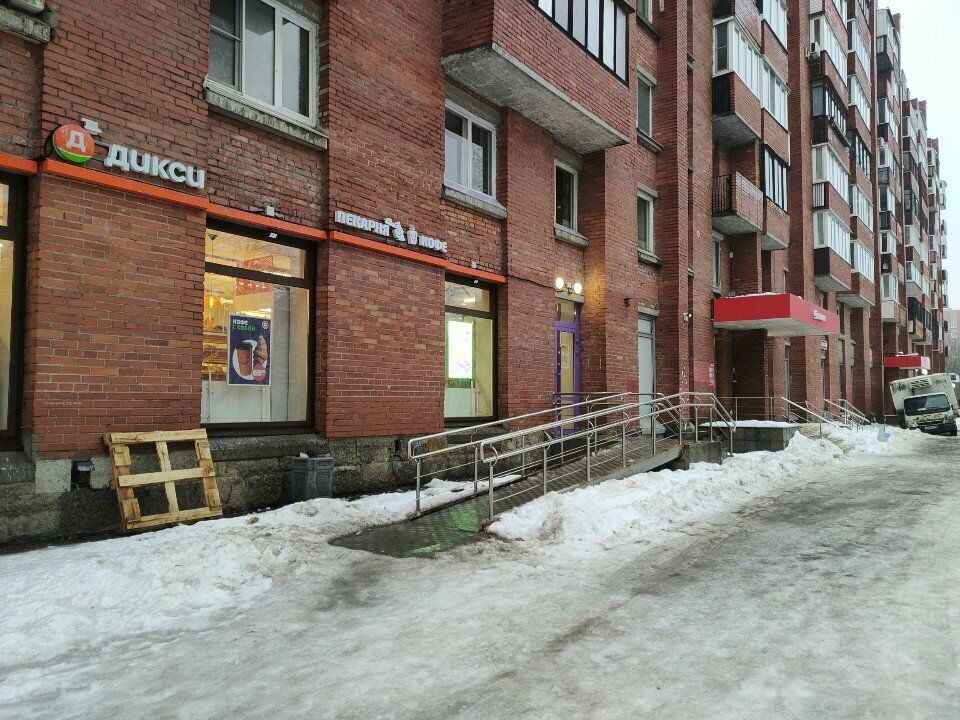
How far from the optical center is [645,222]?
1822 cm

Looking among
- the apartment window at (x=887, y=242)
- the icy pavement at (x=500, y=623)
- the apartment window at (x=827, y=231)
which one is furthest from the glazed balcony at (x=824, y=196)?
the icy pavement at (x=500, y=623)

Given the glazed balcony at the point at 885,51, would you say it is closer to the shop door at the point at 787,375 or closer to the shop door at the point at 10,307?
the shop door at the point at 787,375

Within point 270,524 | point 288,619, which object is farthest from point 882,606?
point 270,524

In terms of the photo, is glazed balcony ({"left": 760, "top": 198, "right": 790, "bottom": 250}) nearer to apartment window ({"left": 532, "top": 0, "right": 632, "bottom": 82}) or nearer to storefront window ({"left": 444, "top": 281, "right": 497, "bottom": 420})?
apartment window ({"left": 532, "top": 0, "right": 632, "bottom": 82})

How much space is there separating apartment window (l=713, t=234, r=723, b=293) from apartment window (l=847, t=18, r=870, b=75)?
2033 cm

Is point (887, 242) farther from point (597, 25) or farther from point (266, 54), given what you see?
point (266, 54)

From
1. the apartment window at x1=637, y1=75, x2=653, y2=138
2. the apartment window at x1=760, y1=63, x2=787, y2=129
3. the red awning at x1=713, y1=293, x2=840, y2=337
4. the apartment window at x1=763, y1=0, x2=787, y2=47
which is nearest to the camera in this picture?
the apartment window at x1=637, y1=75, x2=653, y2=138

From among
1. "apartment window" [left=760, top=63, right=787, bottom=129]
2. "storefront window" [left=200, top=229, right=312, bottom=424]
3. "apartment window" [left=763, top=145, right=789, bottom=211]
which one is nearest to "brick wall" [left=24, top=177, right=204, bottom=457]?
"storefront window" [left=200, top=229, right=312, bottom=424]

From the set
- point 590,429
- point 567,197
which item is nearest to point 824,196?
point 567,197

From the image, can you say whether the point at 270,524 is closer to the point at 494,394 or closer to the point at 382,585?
the point at 382,585

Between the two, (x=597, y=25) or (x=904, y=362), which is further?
(x=904, y=362)

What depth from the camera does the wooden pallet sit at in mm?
6762

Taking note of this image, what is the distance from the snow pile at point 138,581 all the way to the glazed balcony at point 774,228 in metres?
20.7

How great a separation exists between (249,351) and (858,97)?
38259mm
